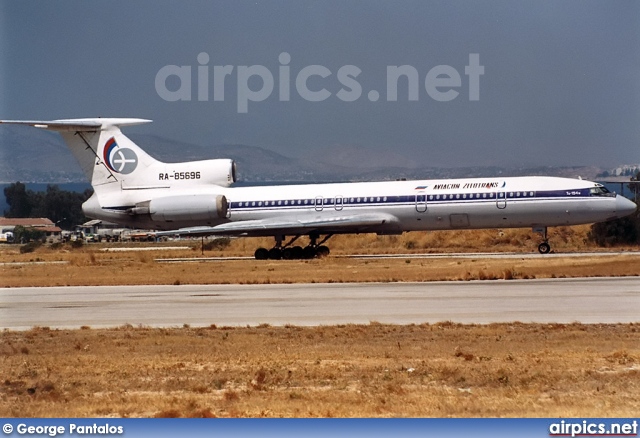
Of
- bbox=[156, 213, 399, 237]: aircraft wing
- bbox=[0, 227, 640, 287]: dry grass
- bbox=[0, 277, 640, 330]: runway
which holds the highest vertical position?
bbox=[156, 213, 399, 237]: aircraft wing

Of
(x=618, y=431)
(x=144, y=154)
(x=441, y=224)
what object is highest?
(x=144, y=154)

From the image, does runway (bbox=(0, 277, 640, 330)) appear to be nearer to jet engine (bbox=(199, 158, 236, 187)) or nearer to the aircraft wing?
the aircraft wing

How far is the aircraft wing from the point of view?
43594mm

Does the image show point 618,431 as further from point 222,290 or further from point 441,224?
point 441,224

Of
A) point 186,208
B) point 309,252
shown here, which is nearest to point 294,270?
point 309,252

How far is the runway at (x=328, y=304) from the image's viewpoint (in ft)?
68.2

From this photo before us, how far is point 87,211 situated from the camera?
4775 centimetres

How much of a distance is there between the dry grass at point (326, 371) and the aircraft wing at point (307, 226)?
24.2 m

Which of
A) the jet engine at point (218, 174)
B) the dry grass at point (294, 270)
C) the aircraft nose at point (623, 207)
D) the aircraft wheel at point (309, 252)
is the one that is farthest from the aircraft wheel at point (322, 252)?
the aircraft nose at point (623, 207)

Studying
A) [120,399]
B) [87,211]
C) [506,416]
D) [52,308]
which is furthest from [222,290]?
[87,211]

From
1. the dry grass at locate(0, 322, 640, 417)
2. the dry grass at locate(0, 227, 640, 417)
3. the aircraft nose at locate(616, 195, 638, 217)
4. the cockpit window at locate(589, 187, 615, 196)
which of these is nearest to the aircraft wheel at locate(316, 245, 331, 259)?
the cockpit window at locate(589, 187, 615, 196)

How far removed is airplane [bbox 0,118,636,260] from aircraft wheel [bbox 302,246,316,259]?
0.06 m

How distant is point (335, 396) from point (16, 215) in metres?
91.2

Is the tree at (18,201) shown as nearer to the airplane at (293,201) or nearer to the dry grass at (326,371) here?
the airplane at (293,201)
